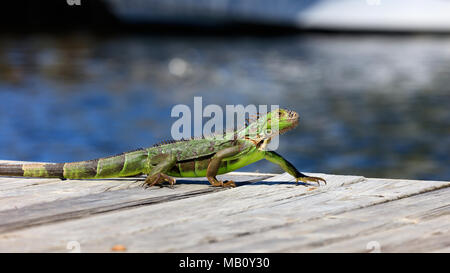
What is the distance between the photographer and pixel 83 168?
5.32 metres

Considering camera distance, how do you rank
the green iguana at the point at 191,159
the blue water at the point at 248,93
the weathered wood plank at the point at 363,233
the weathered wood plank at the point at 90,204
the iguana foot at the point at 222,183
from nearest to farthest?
the weathered wood plank at the point at 363,233
the weathered wood plank at the point at 90,204
the iguana foot at the point at 222,183
the green iguana at the point at 191,159
the blue water at the point at 248,93

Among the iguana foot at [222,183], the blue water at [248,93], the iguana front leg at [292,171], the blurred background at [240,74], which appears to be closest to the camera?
the iguana foot at [222,183]

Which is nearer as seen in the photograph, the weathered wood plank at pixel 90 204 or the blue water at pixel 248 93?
the weathered wood plank at pixel 90 204

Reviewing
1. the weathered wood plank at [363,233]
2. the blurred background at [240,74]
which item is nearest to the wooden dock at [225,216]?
the weathered wood plank at [363,233]

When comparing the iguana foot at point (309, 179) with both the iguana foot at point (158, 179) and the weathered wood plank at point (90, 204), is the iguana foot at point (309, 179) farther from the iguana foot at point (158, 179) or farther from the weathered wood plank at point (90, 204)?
the iguana foot at point (158, 179)

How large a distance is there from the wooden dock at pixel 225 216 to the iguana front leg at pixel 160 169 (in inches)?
3.4

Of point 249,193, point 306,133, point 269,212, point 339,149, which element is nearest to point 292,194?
point 249,193

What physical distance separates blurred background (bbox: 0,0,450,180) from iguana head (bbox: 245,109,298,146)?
12449mm

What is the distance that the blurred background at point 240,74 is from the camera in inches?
884

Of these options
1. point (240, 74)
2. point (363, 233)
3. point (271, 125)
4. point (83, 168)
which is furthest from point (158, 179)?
point (240, 74)

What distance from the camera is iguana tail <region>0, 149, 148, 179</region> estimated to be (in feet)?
17.5

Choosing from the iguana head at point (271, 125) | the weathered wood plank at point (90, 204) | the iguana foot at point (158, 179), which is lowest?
the weathered wood plank at point (90, 204)

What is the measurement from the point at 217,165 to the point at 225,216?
1.22 m
